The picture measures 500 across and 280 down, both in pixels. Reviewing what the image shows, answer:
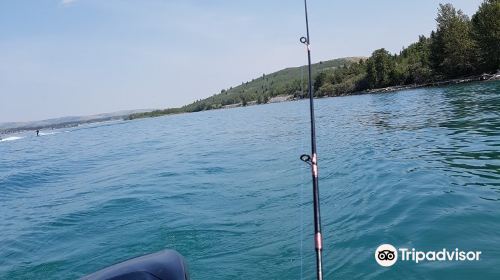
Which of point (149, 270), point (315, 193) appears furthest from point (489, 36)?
point (149, 270)

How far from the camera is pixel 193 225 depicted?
1112 centimetres

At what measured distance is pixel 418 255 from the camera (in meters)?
7.25

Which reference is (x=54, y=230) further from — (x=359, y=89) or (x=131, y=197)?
(x=359, y=89)

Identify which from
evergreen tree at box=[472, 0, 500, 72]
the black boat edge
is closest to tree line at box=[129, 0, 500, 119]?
evergreen tree at box=[472, 0, 500, 72]

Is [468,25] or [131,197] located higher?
[468,25]

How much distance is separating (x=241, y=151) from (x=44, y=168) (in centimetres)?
1412

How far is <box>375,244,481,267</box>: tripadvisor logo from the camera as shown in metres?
6.93

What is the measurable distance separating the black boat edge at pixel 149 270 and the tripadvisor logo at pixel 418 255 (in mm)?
3818

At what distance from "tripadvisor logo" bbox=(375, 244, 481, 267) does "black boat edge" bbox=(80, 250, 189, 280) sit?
150 inches

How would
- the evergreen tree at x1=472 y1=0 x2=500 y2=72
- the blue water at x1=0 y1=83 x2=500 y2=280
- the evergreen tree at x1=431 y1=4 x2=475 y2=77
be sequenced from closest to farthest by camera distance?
the blue water at x1=0 y1=83 x2=500 y2=280
the evergreen tree at x1=472 y1=0 x2=500 y2=72
the evergreen tree at x1=431 y1=4 x2=475 y2=77

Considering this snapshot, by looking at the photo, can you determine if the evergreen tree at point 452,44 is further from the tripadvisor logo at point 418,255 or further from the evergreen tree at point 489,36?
the tripadvisor logo at point 418,255

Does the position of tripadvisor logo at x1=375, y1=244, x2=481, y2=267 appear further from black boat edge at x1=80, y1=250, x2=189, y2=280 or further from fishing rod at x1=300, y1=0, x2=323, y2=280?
black boat edge at x1=80, y1=250, x2=189, y2=280

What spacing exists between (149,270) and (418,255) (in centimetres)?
473

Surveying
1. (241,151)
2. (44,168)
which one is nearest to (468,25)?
(241,151)
